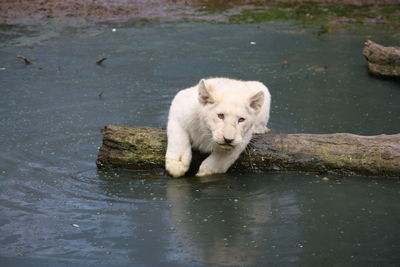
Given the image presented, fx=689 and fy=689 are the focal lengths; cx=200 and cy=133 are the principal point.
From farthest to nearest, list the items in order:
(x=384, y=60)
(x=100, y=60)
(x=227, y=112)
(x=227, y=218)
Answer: (x=100, y=60)
(x=384, y=60)
(x=227, y=112)
(x=227, y=218)

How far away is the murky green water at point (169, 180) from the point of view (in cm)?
552

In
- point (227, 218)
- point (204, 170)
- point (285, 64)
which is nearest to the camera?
point (227, 218)

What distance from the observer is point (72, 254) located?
5355 millimetres

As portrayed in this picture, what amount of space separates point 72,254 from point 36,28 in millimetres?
10186

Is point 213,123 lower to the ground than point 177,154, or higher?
higher

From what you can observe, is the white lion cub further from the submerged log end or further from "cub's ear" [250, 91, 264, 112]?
the submerged log end

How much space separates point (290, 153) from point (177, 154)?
47.0 inches

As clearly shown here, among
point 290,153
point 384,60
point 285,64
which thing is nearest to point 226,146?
point 290,153

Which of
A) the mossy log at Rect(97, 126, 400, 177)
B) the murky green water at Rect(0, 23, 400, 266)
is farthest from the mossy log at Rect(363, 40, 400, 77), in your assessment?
the mossy log at Rect(97, 126, 400, 177)

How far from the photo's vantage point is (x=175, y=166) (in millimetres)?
A: 7016

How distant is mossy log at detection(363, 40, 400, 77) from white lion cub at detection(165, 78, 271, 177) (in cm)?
445

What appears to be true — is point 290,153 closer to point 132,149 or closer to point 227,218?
point 227,218

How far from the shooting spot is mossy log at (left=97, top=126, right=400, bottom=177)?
7.10 metres

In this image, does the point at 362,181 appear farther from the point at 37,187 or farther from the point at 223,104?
the point at 37,187
